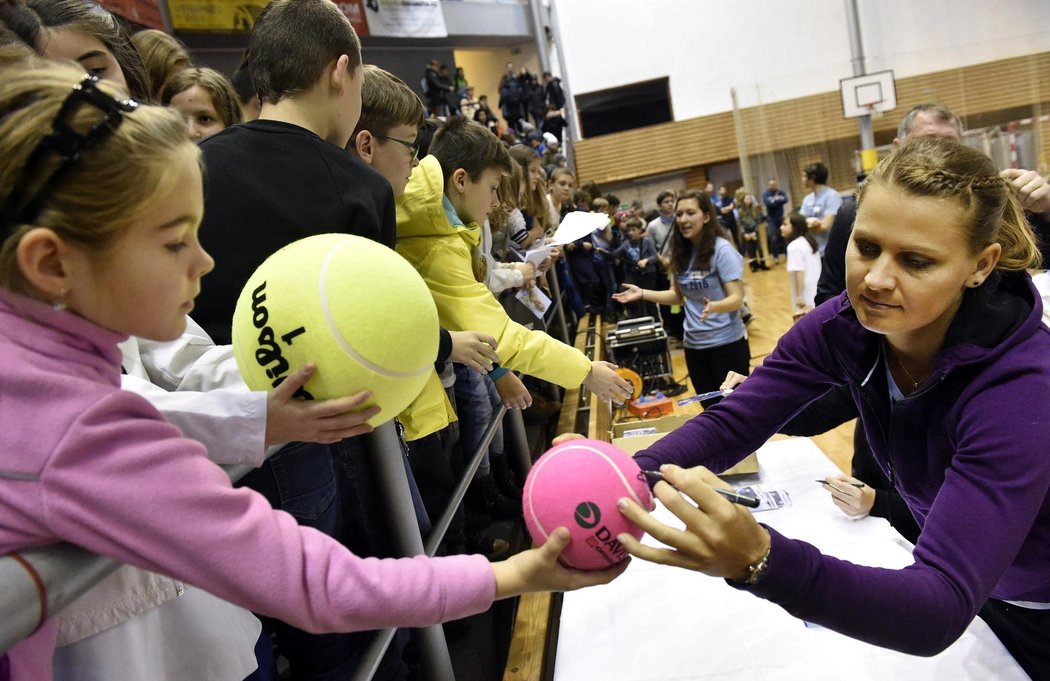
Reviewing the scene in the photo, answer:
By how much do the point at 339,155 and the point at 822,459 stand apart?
208 centimetres

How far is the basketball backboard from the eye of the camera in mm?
15219

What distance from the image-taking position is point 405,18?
13008 mm

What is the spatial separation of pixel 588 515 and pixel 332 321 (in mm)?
521

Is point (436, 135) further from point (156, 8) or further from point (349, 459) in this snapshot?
point (156, 8)

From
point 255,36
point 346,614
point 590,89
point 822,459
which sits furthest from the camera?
point 590,89

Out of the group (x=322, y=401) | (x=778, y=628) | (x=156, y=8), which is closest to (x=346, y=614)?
(x=322, y=401)

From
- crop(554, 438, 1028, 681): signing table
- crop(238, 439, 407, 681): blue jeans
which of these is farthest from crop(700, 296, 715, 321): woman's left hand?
crop(238, 439, 407, 681): blue jeans

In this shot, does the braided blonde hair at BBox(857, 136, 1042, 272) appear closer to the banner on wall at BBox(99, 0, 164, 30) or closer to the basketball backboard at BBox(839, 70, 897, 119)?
the banner on wall at BBox(99, 0, 164, 30)

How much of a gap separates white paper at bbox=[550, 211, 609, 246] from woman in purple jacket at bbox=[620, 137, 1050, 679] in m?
2.13

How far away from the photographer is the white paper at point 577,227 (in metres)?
3.82

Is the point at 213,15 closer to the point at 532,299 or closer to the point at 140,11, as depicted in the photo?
the point at 140,11

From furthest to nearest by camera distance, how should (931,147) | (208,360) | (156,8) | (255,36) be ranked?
(156,8) < (255,36) < (931,147) < (208,360)

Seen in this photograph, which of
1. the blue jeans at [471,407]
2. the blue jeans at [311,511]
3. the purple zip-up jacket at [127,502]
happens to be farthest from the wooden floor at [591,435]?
the purple zip-up jacket at [127,502]

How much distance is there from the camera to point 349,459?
1.73m
